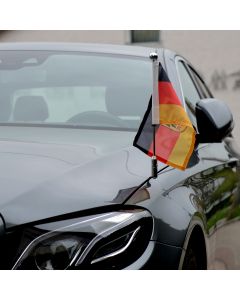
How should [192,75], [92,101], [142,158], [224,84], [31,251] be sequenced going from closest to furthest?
[31,251] → [142,158] → [92,101] → [192,75] → [224,84]

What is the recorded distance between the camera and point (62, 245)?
9.18 feet

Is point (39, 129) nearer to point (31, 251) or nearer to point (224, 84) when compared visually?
point (31, 251)

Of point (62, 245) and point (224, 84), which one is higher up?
point (62, 245)

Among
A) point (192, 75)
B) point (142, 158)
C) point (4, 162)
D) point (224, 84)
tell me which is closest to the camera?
point (4, 162)

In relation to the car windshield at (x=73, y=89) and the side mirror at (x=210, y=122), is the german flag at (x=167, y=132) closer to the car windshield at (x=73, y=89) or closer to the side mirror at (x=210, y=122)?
the car windshield at (x=73, y=89)

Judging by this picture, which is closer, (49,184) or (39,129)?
(49,184)

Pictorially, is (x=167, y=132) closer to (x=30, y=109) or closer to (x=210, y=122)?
(x=210, y=122)

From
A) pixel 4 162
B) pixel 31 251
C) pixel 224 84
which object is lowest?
pixel 224 84

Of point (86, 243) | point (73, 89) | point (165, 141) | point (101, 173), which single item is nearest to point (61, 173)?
point (101, 173)

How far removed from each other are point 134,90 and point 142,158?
1007 mm

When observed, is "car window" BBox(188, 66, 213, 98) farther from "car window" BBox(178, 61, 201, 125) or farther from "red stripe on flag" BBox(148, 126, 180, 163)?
"red stripe on flag" BBox(148, 126, 180, 163)

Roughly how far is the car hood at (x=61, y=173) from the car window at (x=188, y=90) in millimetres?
893

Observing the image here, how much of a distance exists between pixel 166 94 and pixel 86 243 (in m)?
0.82

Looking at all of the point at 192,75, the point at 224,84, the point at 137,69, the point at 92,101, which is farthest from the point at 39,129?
the point at 224,84
